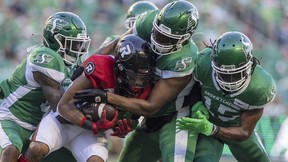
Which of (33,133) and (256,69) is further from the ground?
(256,69)

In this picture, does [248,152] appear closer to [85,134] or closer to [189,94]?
[189,94]

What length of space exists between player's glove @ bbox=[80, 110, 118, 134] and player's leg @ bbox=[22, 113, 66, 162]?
0.34 meters

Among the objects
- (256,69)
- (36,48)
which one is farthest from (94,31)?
(256,69)

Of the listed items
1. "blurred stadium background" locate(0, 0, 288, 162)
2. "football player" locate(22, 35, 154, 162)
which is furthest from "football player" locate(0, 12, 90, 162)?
"blurred stadium background" locate(0, 0, 288, 162)

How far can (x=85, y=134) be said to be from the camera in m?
6.46

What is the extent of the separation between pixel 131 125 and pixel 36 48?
110cm

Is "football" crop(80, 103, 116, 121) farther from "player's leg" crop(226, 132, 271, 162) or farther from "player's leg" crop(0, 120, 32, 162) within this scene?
"player's leg" crop(226, 132, 271, 162)

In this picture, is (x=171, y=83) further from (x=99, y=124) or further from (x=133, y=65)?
(x=99, y=124)

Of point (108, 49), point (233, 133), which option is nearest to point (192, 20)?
point (233, 133)

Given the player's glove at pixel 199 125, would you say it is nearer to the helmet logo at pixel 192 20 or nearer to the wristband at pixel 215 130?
the wristband at pixel 215 130

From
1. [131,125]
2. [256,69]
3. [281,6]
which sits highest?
[256,69]

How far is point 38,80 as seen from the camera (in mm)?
6461

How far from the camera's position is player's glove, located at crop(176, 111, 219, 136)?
600 centimetres

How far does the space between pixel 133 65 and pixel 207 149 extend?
94cm
